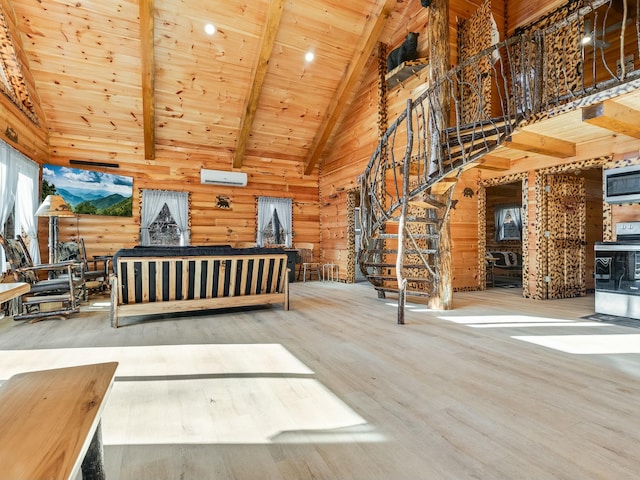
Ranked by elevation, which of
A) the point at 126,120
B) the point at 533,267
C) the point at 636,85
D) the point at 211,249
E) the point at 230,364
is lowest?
the point at 230,364

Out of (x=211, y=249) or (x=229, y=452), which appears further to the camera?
(x=211, y=249)

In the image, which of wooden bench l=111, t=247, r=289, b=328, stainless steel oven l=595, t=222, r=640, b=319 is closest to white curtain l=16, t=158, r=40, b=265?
wooden bench l=111, t=247, r=289, b=328

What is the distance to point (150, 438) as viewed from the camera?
155cm

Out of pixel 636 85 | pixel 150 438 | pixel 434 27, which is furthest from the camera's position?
pixel 434 27

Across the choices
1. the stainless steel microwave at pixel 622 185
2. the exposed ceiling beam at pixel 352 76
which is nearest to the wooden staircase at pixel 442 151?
the stainless steel microwave at pixel 622 185

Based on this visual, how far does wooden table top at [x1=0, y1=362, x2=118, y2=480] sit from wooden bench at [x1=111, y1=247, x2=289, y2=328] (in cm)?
297

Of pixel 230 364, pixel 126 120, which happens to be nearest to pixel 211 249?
pixel 230 364

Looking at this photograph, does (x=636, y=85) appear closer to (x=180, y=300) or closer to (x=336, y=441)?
(x=336, y=441)

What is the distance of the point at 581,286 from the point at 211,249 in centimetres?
635

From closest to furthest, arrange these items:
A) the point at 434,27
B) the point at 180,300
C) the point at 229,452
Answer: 1. the point at 229,452
2. the point at 180,300
3. the point at 434,27

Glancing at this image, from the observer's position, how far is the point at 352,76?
7.33 m

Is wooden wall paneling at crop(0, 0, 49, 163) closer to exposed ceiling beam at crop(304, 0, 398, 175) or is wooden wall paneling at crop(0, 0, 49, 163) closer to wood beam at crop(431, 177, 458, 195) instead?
exposed ceiling beam at crop(304, 0, 398, 175)

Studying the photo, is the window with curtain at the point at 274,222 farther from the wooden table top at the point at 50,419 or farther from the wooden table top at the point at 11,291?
the wooden table top at the point at 50,419

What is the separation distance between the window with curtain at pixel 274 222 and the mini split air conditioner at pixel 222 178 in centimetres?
69
